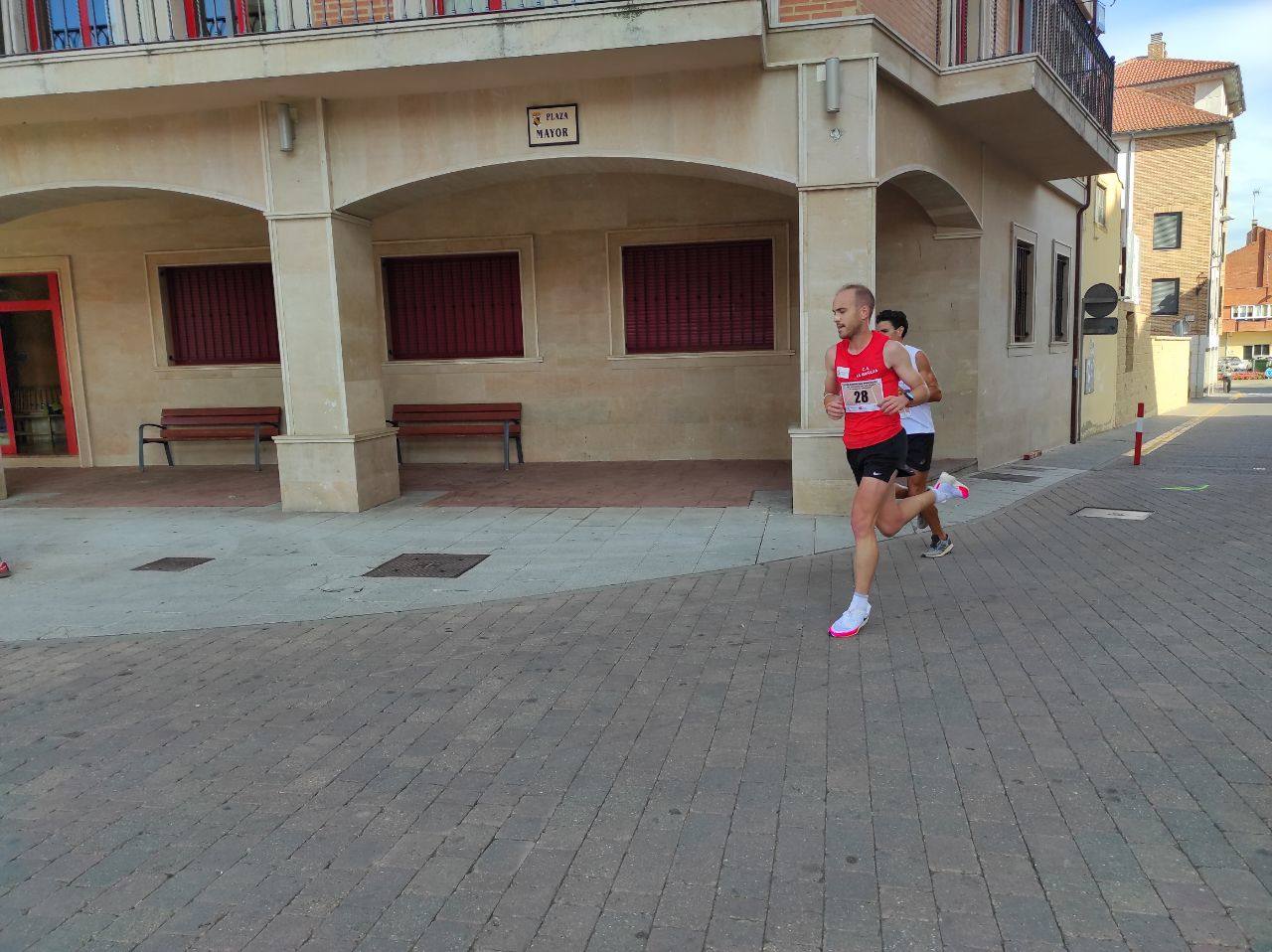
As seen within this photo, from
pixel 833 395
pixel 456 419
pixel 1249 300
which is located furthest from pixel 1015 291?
pixel 1249 300

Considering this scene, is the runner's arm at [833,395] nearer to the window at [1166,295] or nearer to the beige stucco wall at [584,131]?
the beige stucco wall at [584,131]

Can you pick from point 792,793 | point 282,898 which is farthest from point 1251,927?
point 282,898

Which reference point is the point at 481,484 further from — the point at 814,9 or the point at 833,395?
the point at 833,395

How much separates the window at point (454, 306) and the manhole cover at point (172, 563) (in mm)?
5866

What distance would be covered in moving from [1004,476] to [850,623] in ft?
22.8

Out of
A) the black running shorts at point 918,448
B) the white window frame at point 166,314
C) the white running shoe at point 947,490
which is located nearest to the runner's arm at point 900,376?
the white running shoe at point 947,490

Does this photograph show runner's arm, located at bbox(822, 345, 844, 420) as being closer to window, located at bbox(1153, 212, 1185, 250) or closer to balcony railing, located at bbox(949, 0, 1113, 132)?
balcony railing, located at bbox(949, 0, 1113, 132)

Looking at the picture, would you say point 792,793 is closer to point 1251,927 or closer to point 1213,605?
point 1251,927

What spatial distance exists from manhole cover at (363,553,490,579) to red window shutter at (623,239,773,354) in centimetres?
573

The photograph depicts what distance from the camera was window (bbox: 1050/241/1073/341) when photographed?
1433cm

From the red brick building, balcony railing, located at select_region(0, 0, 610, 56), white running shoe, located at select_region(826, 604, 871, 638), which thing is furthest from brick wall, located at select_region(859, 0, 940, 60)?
the red brick building

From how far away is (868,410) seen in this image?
4855 mm

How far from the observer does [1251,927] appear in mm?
2344

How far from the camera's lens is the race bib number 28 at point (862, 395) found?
4.82 metres
